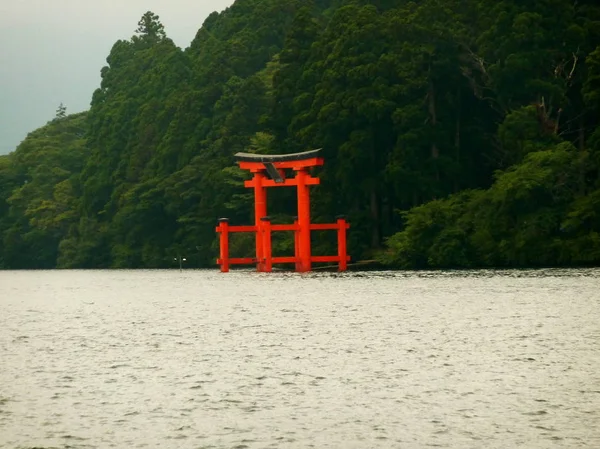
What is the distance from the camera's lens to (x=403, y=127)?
60.8 metres

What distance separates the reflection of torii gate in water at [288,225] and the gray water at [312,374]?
22.6 metres

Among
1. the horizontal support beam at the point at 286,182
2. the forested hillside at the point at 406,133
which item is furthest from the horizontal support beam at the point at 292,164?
the forested hillside at the point at 406,133

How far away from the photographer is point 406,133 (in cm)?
5991

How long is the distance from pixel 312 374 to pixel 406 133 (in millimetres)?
41514

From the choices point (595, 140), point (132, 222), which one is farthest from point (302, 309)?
point (132, 222)

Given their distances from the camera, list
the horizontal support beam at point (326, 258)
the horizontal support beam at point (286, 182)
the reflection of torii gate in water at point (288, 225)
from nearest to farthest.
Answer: the horizontal support beam at point (326, 258)
the reflection of torii gate in water at point (288, 225)
the horizontal support beam at point (286, 182)

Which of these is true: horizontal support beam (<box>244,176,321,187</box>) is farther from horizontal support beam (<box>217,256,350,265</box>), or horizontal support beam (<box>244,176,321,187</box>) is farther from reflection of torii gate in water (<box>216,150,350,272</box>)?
horizontal support beam (<box>217,256,350,265</box>)

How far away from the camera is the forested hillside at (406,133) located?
53.6 m

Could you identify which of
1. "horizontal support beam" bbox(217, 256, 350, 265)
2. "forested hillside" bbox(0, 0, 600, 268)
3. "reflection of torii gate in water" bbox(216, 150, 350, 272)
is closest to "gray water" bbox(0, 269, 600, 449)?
"forested hillside" bbox(0, 0, 600, 268)

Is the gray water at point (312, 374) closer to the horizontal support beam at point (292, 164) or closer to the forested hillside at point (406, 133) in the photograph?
the forested hillside at point (406, 133)

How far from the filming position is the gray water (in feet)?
47.2

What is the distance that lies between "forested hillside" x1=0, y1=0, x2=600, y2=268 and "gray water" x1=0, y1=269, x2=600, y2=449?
17.7m

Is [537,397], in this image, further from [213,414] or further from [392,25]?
[392,25]

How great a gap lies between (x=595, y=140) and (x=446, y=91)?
11.7 metres
